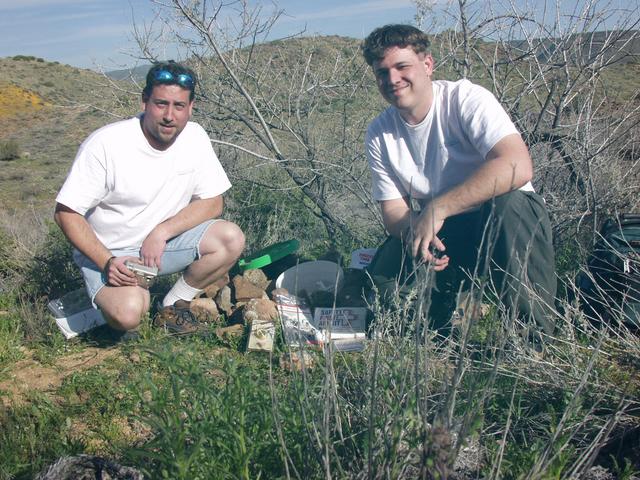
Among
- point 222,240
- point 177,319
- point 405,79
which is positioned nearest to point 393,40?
point 405,79

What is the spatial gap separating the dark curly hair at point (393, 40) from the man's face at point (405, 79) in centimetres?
3

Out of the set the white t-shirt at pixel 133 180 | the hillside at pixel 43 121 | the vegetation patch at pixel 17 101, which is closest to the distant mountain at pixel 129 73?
the hillside at pixel 43 121

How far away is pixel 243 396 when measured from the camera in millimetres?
2035

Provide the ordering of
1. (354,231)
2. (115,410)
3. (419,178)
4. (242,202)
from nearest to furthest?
(115,410) < (419,178) < (354,231) < (242,202)

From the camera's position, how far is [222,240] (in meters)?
4.14

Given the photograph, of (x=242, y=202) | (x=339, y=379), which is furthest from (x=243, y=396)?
(x=242, y=202)

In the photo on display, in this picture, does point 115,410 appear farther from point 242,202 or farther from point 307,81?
point 307,81

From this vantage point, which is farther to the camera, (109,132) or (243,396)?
(109,132)

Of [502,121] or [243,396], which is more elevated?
[502,121]

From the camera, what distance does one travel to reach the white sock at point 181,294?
413 centimetres

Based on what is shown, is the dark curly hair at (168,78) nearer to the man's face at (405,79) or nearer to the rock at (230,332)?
the man's face at (405,79)

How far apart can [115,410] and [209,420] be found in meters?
1.24

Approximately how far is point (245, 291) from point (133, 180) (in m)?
1.01

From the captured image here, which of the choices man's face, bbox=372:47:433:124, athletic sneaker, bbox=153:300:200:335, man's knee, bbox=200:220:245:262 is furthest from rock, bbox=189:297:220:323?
man's face, bbox=372:47:433:124
